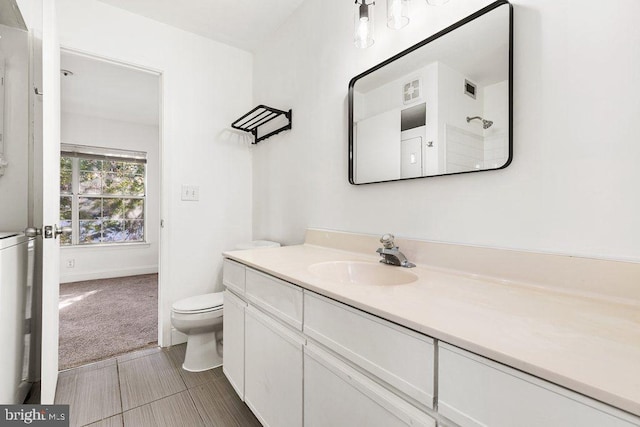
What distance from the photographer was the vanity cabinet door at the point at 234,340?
1.42 m

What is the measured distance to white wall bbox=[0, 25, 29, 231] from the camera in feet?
5.31

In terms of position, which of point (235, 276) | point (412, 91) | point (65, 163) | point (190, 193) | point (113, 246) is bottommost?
point (113, 246)

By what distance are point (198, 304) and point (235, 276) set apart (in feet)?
1.98

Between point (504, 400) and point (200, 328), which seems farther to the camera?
point (200, 328)

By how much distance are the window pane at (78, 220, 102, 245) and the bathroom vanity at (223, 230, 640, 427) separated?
4080 mm

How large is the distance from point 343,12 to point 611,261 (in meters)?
1.67

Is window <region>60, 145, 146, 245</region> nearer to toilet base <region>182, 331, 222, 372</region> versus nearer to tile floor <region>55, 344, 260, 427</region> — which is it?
tile floor <region>55, 344, 260, 427</region>

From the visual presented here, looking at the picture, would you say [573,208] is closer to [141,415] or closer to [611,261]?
[611,261]

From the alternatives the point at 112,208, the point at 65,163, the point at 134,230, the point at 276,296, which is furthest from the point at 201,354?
the point at 65,163

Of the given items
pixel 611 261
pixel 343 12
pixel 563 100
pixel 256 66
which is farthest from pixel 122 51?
pixel 611 261

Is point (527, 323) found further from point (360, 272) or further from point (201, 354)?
point (201, 354)

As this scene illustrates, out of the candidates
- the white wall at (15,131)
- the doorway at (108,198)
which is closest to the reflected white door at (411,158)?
the white wall at (15,131)

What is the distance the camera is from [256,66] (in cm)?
255

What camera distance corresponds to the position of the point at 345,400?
2.70 feet
